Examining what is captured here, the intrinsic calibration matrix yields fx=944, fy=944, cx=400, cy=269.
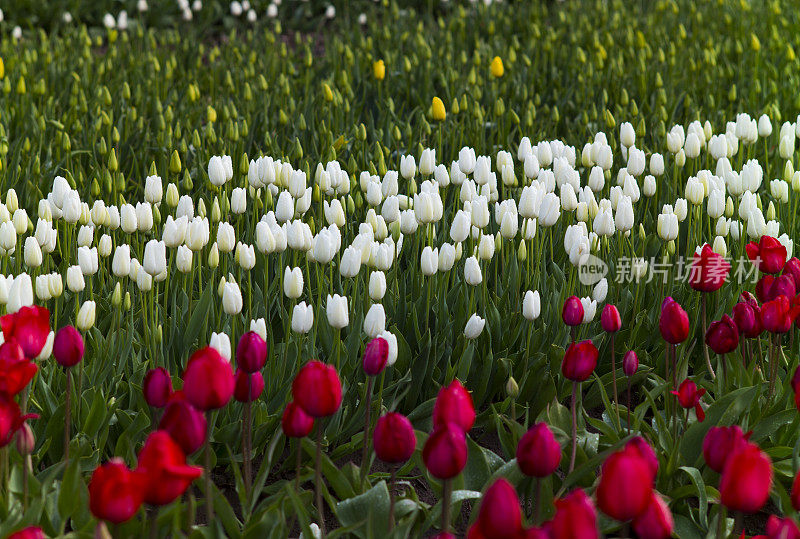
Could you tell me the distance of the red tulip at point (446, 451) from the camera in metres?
1.51

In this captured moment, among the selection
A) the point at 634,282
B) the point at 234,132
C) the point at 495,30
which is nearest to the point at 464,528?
the point at 634,282

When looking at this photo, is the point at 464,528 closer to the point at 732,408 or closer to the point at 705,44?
the point at 732,408

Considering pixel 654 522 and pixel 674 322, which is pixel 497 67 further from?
pixel 654 522

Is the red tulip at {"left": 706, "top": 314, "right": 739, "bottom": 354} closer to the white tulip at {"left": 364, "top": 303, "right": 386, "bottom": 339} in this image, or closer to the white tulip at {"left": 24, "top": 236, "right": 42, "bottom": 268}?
the white tulip at {"left": 364, "top": 303, "right": 386, "bottom": 339}

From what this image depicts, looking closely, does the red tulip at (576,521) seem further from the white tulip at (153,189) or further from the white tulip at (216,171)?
the white tulip at (216,171)

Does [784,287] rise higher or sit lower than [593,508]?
higher

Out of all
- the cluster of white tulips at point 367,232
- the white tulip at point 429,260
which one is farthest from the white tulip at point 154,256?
the white tulip at point 429,260

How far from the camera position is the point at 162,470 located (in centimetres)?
136

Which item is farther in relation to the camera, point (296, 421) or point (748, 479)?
point (296, 421)

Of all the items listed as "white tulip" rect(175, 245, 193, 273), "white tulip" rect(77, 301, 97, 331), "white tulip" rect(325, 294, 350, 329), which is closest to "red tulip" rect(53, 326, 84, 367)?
"white tulip" rect(77, 301, 97, 331)

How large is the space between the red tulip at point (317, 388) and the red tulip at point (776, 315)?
1218 mm

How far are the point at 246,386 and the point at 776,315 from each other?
1319mm

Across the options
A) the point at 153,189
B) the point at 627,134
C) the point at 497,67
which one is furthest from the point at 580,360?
the point at 497,67

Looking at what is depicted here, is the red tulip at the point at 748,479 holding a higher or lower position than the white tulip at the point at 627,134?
lower
